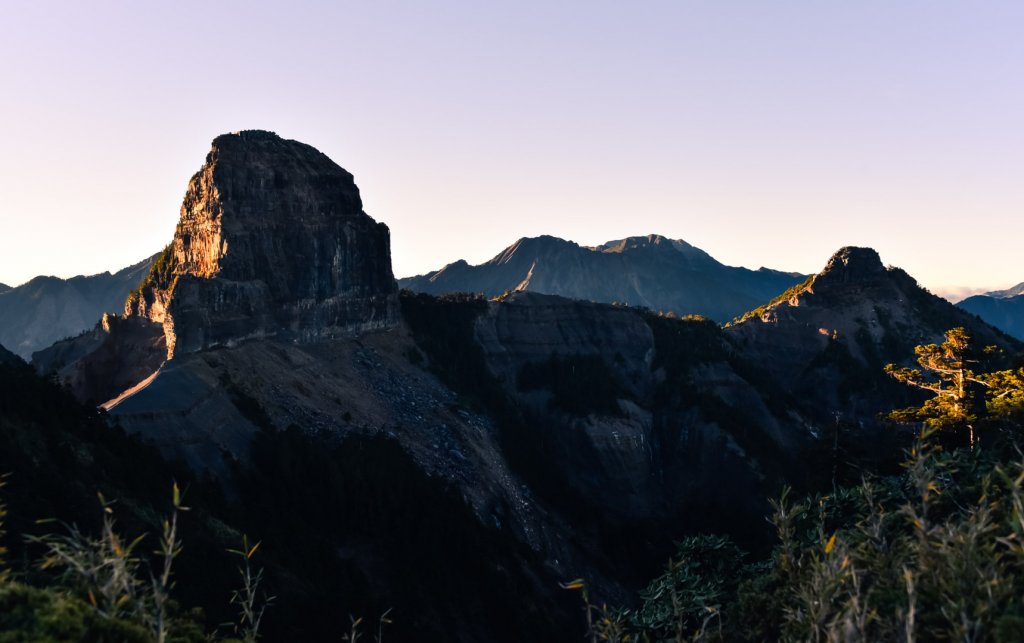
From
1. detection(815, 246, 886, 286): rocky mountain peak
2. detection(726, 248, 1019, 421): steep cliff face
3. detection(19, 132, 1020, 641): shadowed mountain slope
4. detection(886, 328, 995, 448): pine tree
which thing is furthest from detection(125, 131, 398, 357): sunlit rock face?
detection(815, 246, 886, 286): rocky mountain peak

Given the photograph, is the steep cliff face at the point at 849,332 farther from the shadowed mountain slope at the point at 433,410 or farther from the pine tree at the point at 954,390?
the pine tree at the point at 954,390

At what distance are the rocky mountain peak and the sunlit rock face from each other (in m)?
89.9

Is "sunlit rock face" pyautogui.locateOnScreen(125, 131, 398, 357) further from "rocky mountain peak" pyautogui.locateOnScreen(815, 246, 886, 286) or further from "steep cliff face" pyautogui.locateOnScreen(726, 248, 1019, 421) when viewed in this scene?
"rocky mountain peak" pyautogui.locateOnScreen(815, 246, 886, 286)

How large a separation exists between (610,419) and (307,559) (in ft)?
185

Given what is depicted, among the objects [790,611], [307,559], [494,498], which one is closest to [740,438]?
[494,498]

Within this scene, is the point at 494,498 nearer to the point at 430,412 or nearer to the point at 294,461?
the point at 430,412

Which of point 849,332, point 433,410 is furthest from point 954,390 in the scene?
point 849,332

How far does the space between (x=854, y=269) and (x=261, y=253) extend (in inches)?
4220

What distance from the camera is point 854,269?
153625 mm

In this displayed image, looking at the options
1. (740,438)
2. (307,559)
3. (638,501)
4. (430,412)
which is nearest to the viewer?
(307,559)

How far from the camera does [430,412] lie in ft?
320

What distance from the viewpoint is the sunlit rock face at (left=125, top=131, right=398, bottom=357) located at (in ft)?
282

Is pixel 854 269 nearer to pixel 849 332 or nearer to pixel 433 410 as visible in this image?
pixel 849 332

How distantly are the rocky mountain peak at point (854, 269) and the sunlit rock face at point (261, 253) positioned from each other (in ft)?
295
